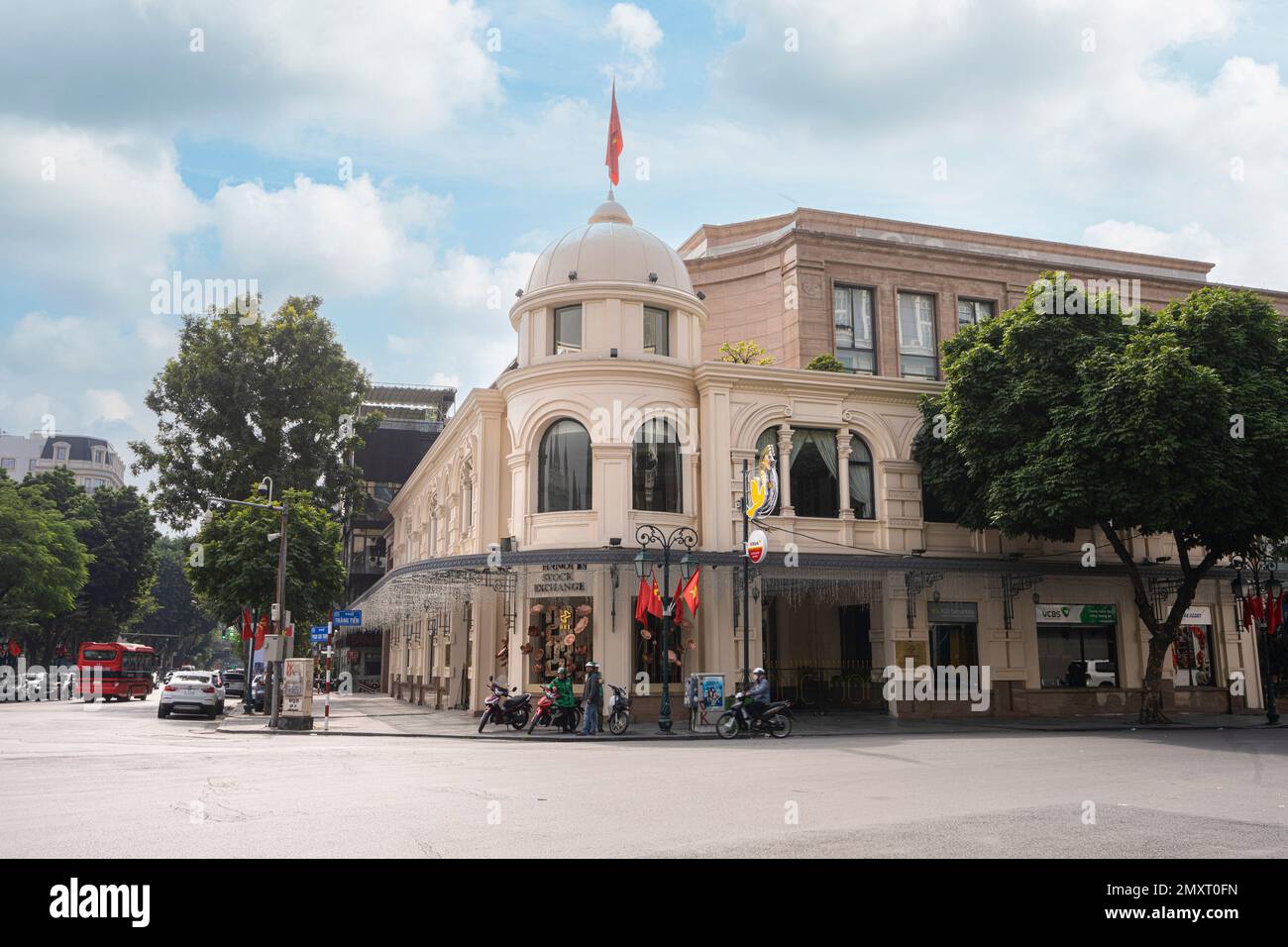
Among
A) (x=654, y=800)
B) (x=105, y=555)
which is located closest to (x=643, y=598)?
(x=654, y=800)

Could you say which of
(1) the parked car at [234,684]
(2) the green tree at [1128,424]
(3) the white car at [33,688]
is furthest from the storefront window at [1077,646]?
(1) the parked car at [234,684]

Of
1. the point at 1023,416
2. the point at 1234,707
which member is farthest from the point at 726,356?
the point at 1234,707

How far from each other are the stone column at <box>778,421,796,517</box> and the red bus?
36.4 m

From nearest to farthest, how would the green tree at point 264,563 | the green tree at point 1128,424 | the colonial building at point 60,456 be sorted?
1. the green tree at point 1128,424
2. the green tree at point 264,563
3. the colonial building at point 60,456

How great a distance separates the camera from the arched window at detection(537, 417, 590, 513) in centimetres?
2792

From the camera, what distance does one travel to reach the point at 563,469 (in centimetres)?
2820

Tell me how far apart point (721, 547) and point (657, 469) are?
9.02 feet

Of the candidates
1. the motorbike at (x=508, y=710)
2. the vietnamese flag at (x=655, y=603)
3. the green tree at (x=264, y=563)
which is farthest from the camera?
the green tree at (x=264, y=563)

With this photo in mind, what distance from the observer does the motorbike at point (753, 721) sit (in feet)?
74.9

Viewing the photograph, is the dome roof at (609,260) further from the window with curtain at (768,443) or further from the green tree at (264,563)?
the green tree at (264,563)

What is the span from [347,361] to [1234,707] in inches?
1557

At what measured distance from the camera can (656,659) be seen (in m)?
27.3

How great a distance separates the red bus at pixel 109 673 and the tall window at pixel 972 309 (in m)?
41.8

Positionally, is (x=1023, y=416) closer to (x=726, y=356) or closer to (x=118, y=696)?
(x=726, y=356)
